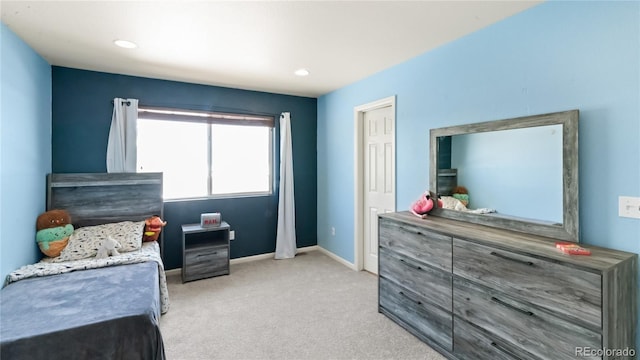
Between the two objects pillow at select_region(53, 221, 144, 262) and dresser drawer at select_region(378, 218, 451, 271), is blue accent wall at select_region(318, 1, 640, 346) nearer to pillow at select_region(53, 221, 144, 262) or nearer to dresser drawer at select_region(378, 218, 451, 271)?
dresser drawer at select_region(378, 218, 451, 271)

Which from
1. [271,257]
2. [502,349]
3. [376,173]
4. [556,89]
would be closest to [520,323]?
[502,349]

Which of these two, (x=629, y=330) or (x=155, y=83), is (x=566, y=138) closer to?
(x=629, y=330)

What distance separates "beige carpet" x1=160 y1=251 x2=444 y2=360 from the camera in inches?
86.2

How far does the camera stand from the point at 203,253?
3.54 metres

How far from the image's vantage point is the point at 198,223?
151 inches

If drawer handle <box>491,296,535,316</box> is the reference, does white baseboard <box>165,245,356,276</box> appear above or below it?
below

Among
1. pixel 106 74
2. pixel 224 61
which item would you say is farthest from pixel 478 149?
pixel 106 74

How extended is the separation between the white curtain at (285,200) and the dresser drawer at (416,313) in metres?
1.90

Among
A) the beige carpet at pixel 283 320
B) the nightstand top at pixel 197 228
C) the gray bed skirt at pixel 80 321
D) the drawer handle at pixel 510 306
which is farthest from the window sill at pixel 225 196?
the drawer handle at pixel 510 306

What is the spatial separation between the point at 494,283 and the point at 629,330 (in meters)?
0.62

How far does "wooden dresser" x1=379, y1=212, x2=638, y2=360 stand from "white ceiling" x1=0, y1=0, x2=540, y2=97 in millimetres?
1501

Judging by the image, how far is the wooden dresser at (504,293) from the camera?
142 centimetres

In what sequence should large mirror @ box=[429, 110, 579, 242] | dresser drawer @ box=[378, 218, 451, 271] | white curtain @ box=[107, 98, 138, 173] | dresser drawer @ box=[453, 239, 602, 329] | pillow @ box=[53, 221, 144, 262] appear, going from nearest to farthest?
dresser drawer @ box=[453, 239, 602, 329] → large mirror @ box=[429, 110, 579, 242] → dresser drawer @ box=[378, 218, 451, 271] → pillow @ box=[53, 221, 144, 262] → white curtain @ box=[107, 98, 138, 173]

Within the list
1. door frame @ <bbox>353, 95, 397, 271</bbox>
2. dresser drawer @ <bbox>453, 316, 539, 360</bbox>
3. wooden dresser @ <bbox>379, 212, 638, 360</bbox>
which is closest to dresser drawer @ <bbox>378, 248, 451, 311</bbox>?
Answer: wooden dresser @ <bbox>379, 212, 638, 360</bbox>
